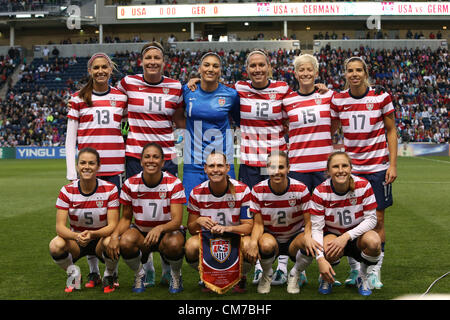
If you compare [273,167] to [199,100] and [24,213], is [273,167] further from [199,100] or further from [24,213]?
[24,213]

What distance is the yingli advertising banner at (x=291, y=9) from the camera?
1560 inches

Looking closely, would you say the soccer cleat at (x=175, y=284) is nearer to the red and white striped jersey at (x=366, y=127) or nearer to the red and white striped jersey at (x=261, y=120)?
the red and white striped jersey at (x=261, y=120)

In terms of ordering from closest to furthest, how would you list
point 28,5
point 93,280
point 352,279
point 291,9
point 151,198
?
point 151,198 → point 352,279 → point 93,280 → point 291,9 → point 28,5

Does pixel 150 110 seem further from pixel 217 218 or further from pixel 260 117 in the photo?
pixel 217 218

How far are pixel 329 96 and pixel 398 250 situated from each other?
7.79 feet

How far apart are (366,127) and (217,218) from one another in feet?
5.22

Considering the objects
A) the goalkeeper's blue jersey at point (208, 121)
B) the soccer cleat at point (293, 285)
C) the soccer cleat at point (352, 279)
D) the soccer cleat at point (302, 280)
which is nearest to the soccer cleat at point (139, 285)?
the goalkeeper's blue jersey at point (208, 121)

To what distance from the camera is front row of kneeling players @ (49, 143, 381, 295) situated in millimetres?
4516

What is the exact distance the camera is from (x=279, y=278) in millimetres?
4941

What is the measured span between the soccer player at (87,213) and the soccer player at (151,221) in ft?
0.35

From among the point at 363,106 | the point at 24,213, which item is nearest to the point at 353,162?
the point at 363,106

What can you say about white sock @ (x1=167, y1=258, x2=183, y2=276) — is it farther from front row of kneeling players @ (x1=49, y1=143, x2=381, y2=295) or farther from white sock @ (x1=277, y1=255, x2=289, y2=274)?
white sock @ (x1=277, y1=255, x2=289, y2=274)

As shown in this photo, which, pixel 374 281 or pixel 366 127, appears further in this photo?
pixel 366 127

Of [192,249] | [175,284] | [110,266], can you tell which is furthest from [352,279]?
[110,266]
